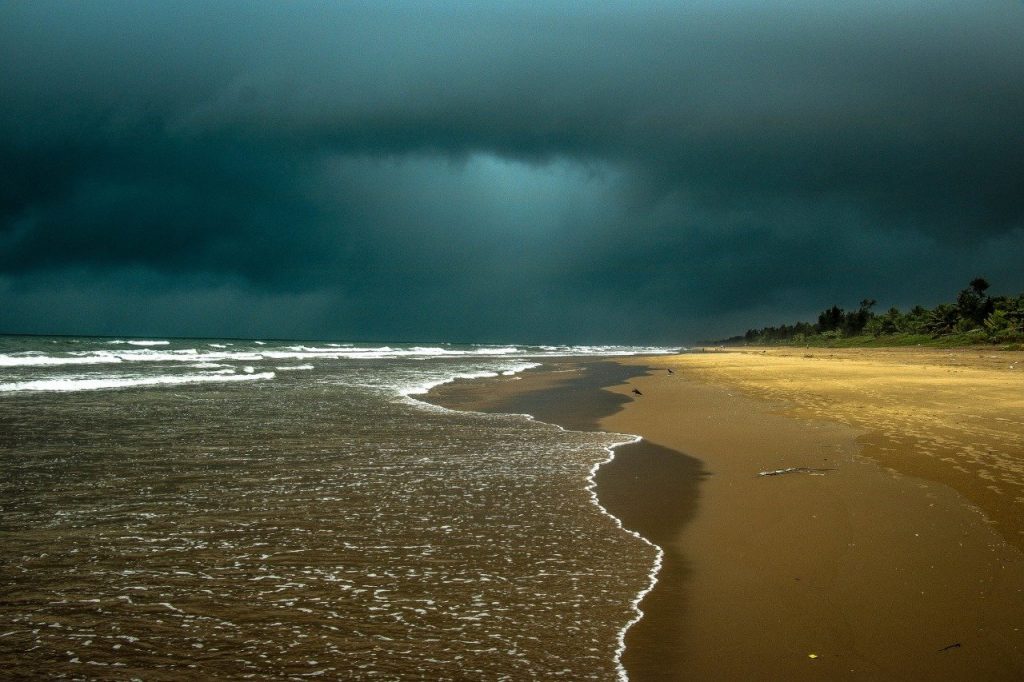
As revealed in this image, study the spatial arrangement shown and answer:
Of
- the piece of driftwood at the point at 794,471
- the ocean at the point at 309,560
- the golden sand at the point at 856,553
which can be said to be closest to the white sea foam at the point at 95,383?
the ocean at the point at 309,560

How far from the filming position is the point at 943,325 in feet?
247

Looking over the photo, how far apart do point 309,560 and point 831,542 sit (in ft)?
17.0

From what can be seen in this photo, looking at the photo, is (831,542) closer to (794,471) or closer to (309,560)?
(794,471)

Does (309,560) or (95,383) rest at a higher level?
(95,383)

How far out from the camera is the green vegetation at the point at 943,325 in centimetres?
5972

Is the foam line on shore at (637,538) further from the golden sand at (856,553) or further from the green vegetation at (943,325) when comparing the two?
the green vegetation at (943,325)

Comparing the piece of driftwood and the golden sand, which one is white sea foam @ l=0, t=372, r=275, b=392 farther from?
the piece of driftwood

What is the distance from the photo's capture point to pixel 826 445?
11.6 metres

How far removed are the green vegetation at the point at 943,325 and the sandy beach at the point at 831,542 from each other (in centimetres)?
5192

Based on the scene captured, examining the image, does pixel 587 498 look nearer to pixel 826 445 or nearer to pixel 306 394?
pixel 826 445

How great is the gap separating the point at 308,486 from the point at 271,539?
228 cm

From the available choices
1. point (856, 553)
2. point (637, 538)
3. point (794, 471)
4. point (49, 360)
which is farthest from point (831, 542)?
point (49, 360)

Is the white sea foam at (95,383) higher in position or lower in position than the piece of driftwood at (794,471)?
higher

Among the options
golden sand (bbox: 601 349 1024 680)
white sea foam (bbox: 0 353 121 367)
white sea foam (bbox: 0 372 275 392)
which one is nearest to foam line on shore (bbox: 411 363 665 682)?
golden sand (bbox: 601 349 1024 680)
